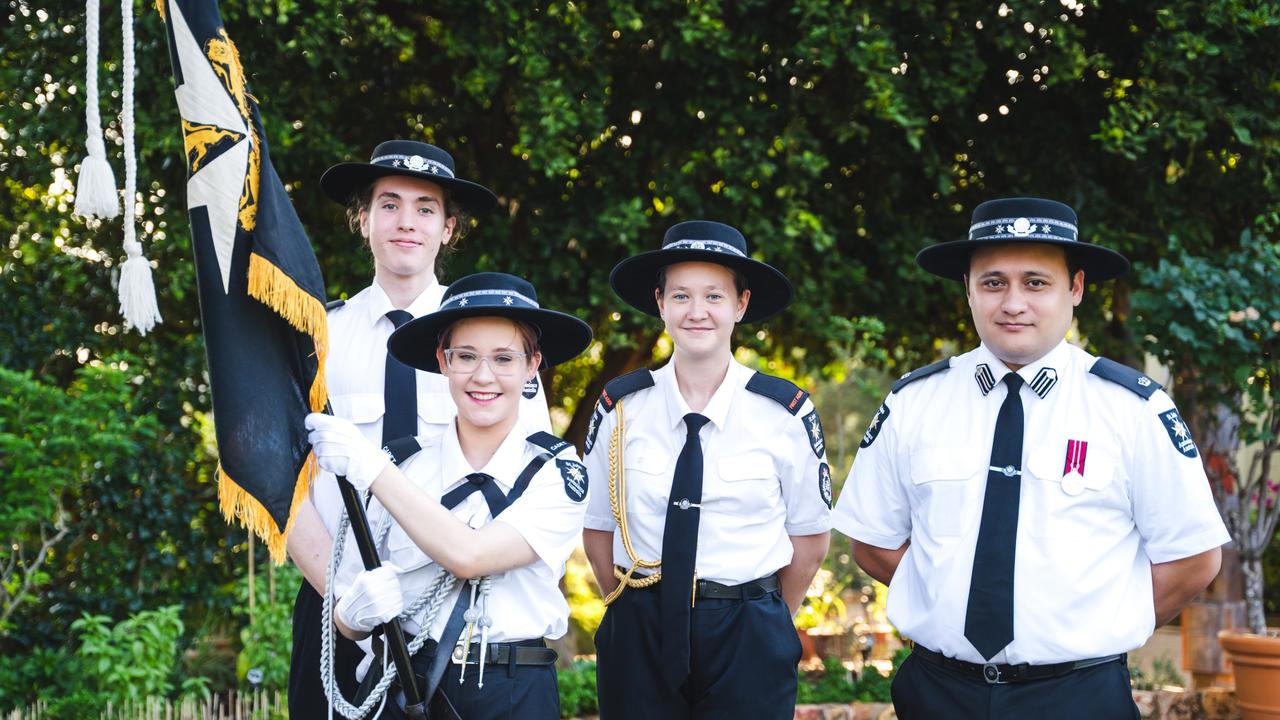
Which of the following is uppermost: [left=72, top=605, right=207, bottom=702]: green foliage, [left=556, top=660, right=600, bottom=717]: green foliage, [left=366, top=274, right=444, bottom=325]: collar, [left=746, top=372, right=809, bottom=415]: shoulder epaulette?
[left=366, top=274, right=444, bottom=325]: collar

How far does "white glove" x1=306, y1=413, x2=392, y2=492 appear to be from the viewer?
245 cm

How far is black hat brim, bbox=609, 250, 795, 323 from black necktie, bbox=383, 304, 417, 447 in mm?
798

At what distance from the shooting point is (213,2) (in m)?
2.50

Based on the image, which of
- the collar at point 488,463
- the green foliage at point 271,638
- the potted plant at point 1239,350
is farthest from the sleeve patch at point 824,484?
the green foliage at point 271,638

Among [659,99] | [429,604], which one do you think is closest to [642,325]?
[659,99]

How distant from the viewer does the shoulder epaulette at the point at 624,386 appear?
11.9 feet

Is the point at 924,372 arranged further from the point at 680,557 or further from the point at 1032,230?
the point at 680,557

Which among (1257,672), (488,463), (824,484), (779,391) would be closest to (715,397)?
(779,391)

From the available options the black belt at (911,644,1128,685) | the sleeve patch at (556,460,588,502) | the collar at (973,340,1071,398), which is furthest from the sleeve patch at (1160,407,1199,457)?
the sleeve patch at (556,460,588,502)

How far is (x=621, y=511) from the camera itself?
3449 mm

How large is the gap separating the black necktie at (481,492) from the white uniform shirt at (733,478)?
0.74m

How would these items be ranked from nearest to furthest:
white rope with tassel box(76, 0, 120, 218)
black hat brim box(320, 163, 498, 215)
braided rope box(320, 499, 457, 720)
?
white rope with tassel box(76, 0, 120, 218) → braided rope box(320, 499, 457, 720) → black hat brim box(320, 163, 498, 215)

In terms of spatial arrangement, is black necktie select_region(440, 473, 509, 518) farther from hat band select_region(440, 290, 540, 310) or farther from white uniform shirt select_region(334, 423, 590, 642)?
hat band select_region(440, 290, 540, 310)

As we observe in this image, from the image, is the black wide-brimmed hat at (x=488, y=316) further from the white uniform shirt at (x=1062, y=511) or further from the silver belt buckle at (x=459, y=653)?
the white uniform shirt at (x=1062, y=511)
